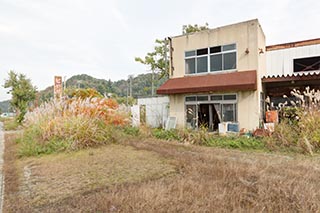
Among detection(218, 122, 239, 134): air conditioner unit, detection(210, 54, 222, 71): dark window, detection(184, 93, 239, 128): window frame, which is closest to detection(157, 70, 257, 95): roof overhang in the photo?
detection(210, 54, 222, 71): dark window

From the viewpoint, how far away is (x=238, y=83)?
962 cm

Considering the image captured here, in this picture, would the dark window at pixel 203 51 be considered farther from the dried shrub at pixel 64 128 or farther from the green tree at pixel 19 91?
the green tree at pixel 19 91

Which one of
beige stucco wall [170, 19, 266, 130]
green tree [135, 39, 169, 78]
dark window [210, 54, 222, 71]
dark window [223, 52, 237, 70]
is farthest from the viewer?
green tree [135, 39, 169, 78]

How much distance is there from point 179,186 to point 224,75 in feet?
26.9

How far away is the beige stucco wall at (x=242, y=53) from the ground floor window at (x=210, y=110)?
33cm

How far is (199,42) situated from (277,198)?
10.1 m

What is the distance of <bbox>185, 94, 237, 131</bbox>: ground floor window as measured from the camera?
34.7ft

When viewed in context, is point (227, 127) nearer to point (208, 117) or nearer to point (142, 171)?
point (208, 117)

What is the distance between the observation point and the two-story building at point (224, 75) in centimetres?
1011

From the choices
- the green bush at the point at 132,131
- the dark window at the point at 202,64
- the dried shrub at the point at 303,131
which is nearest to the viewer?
the dried shrub at the point at 303,131

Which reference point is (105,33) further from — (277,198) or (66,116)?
(277,198)

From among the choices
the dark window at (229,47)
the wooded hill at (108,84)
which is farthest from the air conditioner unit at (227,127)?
the wooded hill at (108,84)

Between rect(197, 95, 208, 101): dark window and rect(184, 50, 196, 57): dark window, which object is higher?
rect(184, 50, 196, 57): dark window

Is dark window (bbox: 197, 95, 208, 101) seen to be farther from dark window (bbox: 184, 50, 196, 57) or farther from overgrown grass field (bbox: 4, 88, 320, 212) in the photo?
overgrown grass field (bbox: 4, 88, 320, 212)
